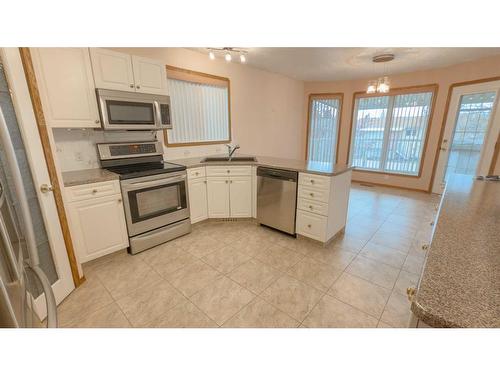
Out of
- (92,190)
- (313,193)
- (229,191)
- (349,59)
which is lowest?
(229,191)

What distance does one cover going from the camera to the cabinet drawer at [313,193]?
7.54 feet

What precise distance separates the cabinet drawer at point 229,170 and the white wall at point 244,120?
67cm

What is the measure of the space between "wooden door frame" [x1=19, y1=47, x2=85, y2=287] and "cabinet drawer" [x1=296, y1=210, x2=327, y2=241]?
2.27 m

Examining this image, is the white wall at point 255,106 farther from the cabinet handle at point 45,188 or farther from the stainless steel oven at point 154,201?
the cabinet handle at point 45,188

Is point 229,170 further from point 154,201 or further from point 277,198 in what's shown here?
point 154,201

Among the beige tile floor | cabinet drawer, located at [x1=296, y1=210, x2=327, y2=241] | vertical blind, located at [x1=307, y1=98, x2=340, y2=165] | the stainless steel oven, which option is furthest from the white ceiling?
the beige tile floor

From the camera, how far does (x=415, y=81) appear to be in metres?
4.34

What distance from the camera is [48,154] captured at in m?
1.57

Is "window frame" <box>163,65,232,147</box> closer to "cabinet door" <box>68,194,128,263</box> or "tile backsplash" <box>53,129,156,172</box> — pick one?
"tile backsplash" <box>53,129,156,172</box>

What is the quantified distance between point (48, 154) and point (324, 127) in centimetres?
559

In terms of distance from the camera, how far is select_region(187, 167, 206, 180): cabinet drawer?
107 inches

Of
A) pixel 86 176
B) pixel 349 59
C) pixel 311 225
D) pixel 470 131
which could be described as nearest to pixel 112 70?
pixel 86 176

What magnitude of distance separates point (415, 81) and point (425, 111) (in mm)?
660
